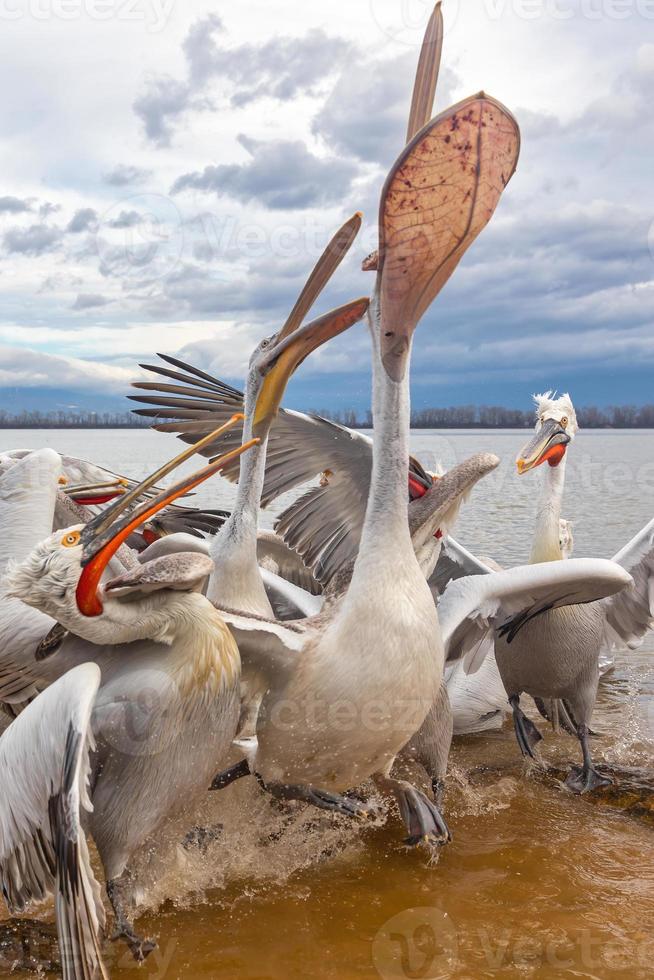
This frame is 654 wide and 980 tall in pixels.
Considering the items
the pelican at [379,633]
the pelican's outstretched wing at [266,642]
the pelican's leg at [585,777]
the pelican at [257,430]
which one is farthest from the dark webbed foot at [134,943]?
the pelican's leg at [585,777]

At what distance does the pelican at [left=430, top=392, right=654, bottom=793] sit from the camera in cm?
407

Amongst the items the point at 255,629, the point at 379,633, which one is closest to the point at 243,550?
the point at 255,629

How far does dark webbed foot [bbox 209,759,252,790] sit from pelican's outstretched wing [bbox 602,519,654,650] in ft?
7.17

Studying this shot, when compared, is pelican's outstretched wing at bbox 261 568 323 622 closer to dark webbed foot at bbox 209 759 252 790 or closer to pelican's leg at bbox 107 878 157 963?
dark webbed foot at bbox 209 759 252 790

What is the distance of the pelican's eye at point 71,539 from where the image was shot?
2.70m

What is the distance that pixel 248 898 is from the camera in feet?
10.8

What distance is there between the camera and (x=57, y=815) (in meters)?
2.50

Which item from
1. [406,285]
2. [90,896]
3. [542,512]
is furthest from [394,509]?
[542,512]

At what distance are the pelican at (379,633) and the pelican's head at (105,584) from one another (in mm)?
328

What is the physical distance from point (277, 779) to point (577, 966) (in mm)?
1145

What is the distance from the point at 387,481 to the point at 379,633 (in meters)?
0.52

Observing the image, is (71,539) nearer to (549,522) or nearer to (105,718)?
(105,718)

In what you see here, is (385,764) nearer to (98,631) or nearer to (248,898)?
(248,898)

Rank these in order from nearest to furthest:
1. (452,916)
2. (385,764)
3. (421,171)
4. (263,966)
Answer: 1. (421,171)
2. (263,966)
3. (452,916)
4. (385,764)
